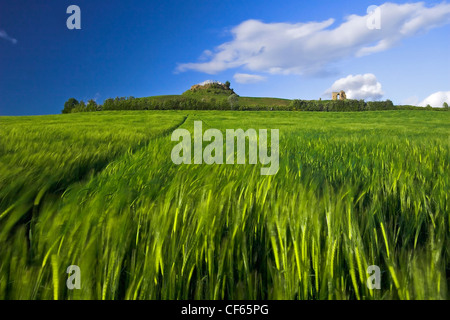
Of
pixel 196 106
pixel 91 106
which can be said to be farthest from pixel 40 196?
pixel 91 106

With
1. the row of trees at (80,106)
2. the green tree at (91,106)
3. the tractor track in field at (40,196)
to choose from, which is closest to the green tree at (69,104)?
the row of trees at (80,106)

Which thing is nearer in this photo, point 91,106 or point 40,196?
point 40,196

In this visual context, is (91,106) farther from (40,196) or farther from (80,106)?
(40,196)

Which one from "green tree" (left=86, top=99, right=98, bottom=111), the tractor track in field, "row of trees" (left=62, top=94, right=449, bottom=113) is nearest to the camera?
the tractor track in field

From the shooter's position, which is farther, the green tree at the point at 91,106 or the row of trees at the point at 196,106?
the green tree at the point at 91,106

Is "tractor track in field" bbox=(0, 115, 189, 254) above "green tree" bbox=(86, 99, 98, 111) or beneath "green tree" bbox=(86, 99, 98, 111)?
beneath

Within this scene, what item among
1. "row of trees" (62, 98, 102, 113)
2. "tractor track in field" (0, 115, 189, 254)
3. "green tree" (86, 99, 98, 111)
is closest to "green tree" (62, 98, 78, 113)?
"row of trees" (62, 98, 102, 113)

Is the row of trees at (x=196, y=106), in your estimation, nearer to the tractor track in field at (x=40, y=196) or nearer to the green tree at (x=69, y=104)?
the green tree at (x=69, y=104)

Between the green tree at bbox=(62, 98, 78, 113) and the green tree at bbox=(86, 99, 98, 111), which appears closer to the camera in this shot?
the green tree at bbox=(86, 99, 98, 111)

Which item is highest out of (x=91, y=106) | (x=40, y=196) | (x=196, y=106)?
(x=196, y=106)

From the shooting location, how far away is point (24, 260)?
1.95ft

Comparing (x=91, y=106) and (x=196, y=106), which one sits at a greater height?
(x=196, y=106)

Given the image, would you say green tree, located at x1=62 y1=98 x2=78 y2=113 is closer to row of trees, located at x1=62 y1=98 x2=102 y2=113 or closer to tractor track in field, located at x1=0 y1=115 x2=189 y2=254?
row of trees, located at x1=62 y1=98 x2=102 y2=113

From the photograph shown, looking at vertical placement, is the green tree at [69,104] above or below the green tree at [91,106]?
above
